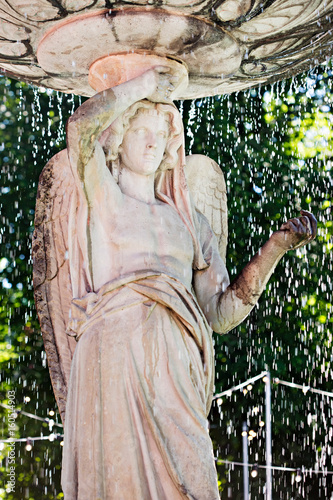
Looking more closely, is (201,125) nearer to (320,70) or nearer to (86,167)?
(320,70)

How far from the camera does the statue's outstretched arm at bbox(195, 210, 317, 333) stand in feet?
16.3

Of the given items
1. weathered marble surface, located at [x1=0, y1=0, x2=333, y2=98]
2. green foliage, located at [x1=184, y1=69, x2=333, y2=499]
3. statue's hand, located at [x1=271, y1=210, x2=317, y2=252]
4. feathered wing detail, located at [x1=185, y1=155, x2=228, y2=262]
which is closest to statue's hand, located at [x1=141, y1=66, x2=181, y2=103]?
weathered marble surface, located at [x1=0, y1=0, x2=333, y2=98]

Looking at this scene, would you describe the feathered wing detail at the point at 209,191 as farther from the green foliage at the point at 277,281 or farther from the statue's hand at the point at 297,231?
the green foliage at the point at 277,281

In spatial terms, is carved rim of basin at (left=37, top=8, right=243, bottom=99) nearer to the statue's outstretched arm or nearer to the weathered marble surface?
the weathered marble surface

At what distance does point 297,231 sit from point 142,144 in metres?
0.88

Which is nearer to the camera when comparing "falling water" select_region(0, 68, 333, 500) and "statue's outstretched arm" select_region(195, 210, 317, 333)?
"statue's outstretched arm" select_region(195, 210, 317, 333)

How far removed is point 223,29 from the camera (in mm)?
5066

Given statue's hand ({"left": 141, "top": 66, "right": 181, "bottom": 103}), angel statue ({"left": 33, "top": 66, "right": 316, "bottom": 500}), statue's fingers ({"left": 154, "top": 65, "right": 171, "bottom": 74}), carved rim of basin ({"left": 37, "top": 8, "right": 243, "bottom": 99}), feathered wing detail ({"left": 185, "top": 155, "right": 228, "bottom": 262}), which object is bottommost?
angel statue ({"left": 33, "top": 66, "right": 316, "bottom": 500})

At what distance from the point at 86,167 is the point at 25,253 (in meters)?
6.11

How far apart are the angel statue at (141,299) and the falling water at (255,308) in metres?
5.39

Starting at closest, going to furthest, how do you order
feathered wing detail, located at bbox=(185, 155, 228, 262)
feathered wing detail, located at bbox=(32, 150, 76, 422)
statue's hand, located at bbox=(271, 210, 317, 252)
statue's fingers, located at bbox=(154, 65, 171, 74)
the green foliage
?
1. statue's hand, located at bbox=(271, 210, 317, 252)
2. statue's fingers, located at bbox=(154, 65, 171, 74)
3. feathered wing detail, located at bbox=(32, 150, 76, 422)
4. feathered wing detail, located at bbox=(185, 155, 228, 262)
5. the green foliage

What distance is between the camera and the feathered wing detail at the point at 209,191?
5.72 meters

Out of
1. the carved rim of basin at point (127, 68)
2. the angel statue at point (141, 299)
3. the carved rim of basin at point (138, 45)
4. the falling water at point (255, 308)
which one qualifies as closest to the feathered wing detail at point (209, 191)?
the angel statue at point (141, 299)

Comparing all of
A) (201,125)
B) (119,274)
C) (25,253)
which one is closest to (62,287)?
(119,274)
